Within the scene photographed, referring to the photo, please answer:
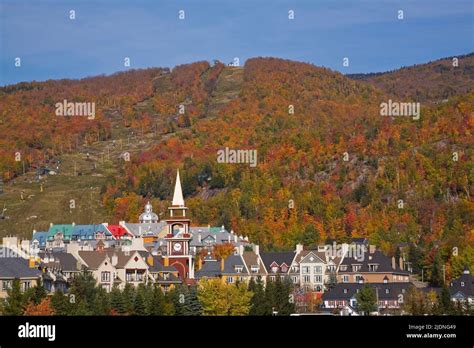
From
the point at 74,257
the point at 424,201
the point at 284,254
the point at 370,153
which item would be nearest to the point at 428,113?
the point at 370,153

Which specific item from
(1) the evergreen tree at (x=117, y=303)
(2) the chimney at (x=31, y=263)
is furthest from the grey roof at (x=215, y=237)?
(1) the evergreen tree at (x=117, y=303)

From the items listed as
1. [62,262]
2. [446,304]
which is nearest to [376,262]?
[446,304]

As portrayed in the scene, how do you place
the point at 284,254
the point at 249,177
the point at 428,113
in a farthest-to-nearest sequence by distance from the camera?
the point at 428,113 < the point at 249,177 < the point at 284,254

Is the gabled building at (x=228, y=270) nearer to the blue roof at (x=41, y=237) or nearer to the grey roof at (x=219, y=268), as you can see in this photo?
the grey roof at (x=219, y=268)

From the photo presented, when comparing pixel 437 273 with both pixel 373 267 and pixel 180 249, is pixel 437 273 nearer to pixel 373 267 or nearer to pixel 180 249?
pixel 373 267

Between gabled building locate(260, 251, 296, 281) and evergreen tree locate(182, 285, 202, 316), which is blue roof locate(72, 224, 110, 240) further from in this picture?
evergreen tree locate(182, 285, 202, 316)

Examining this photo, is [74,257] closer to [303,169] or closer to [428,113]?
[303,169]
